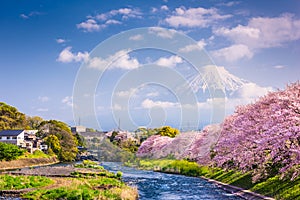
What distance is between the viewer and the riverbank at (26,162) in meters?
44.3

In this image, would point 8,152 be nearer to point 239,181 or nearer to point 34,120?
point 239,181

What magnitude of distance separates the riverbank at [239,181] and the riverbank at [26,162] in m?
16.7

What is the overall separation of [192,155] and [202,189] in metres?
15.0

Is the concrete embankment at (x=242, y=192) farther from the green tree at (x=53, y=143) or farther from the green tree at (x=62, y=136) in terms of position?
the green tree at (x=53, y=143)

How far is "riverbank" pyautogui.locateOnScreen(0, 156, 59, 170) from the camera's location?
1745 inches

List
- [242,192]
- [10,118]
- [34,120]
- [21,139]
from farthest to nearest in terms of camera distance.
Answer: [34,120], [10,118], [21,139], [242,192]

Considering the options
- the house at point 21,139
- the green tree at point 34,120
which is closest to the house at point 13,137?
the house at point 21,139

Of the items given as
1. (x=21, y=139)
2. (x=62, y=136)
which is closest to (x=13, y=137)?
(x=21, y=139)

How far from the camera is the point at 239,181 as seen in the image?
25.6 m

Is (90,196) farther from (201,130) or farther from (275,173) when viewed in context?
(201,130)

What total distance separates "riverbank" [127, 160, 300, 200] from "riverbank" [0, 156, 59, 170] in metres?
16.7

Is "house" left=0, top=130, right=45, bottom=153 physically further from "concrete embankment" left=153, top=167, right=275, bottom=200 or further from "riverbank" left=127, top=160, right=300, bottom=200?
"concrete embankment" left=153, top=167, right=275, bottom=200

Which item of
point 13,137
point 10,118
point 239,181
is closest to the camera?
point 239,181

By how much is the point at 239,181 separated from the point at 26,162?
3314 centimetres
